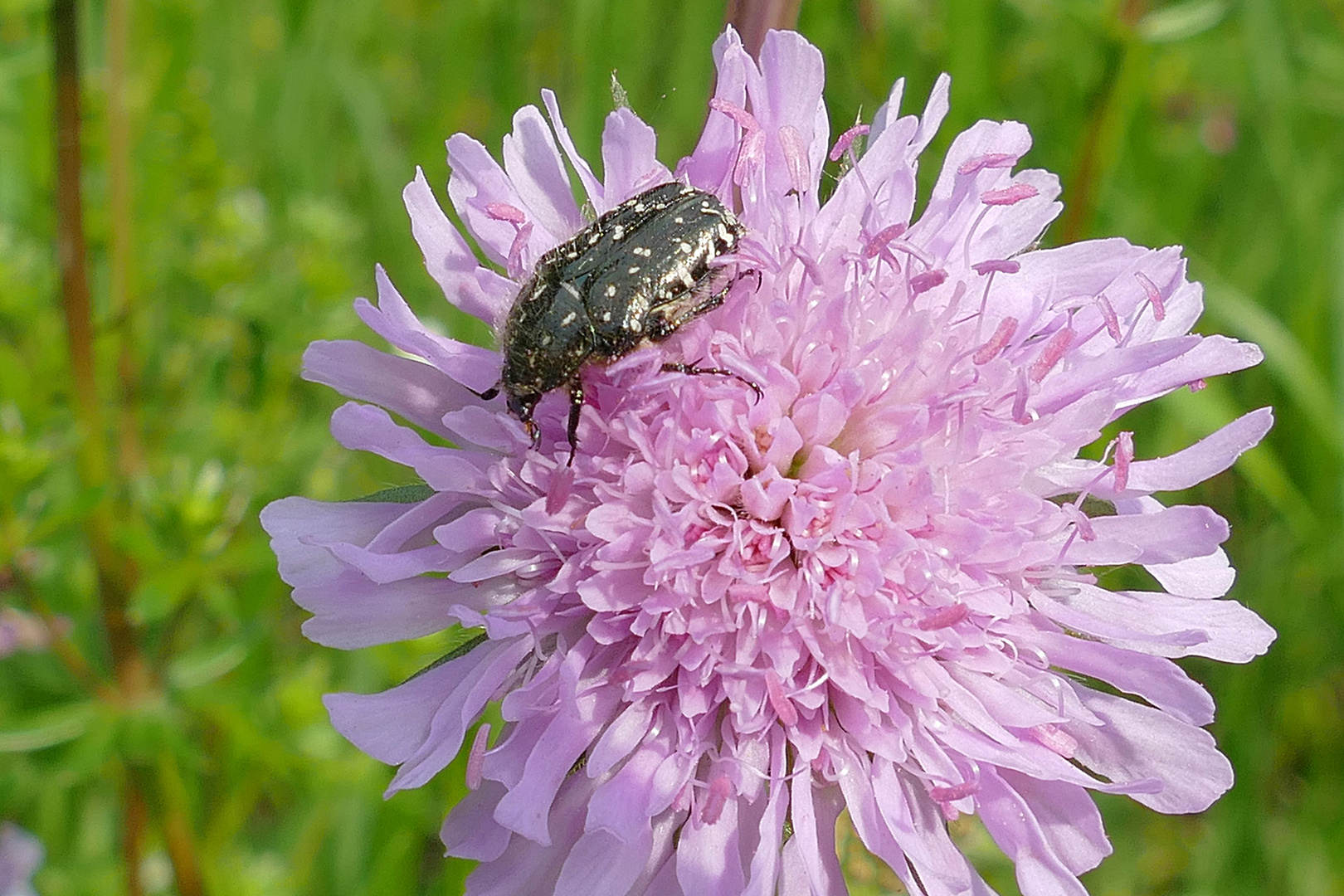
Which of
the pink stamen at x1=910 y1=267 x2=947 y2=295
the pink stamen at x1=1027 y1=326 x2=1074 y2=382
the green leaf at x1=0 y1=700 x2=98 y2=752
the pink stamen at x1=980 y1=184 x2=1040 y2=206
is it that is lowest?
the green leaf at x1=0 y1=700 x2=98 y2=752

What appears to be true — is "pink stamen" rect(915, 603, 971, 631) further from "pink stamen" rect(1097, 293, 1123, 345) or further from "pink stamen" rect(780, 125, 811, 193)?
"pink stamen" rect(780, 125, 811, 193)

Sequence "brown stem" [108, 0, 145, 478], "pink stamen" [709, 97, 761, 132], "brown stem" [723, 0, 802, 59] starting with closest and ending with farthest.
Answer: "pink stamen" [709, 97, 761, 132] < "brown stem" [723, 0, 802, 59] < "brown stem" [108, 0, 145, 478]

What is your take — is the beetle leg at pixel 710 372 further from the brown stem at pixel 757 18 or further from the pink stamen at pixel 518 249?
the brown stem at pixel 757 18

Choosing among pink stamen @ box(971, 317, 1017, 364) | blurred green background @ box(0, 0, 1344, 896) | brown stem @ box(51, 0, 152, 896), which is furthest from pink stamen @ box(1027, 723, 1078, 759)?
brown stem @ box(51, 0, 152, 896)

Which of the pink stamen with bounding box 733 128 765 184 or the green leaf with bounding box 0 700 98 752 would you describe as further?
the green leaf with bounding box 0 700 98 752

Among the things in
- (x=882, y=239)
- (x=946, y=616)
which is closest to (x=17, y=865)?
(x=946, y=616)

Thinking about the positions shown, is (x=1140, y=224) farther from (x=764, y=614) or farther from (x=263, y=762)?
(x=263, y=762)

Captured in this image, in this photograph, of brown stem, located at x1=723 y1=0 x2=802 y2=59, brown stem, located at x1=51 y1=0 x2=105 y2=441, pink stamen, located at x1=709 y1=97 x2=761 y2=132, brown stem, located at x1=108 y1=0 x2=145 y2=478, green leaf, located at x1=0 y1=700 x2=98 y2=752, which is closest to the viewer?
pink stamen, located at x1=709 y1=97 x2=761 y2=132

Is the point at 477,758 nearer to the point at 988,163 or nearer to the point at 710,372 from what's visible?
the point at 710,372
